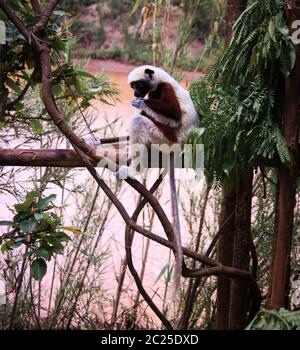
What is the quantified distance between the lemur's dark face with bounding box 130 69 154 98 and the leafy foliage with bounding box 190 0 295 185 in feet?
1.77

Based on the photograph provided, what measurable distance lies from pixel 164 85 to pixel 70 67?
0.50m

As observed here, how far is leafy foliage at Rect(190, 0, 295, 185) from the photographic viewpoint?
184 cm

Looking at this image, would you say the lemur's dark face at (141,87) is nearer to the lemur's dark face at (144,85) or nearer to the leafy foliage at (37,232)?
the lemur's dark face at (144,85)

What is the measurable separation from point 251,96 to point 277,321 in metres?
0.72

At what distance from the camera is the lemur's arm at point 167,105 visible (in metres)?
2.36

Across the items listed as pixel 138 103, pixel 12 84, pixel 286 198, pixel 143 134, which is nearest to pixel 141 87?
pixel 138 103

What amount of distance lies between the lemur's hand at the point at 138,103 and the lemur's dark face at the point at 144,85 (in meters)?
0.17

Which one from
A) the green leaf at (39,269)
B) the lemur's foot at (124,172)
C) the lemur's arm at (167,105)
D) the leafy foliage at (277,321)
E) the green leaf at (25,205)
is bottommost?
the leafy foliage at (277,321)

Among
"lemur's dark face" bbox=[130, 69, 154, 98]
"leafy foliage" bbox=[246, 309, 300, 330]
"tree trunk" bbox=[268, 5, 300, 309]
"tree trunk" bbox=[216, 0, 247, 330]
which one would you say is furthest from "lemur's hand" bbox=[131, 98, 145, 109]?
"leafy foliage" bbox=[246, 309, 300, 330]

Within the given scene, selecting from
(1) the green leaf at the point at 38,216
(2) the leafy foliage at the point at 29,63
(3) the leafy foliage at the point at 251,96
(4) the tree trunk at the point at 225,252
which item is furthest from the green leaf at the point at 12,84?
(4) the tree trunk at the point at 225,252

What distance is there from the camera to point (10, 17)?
1867 mm

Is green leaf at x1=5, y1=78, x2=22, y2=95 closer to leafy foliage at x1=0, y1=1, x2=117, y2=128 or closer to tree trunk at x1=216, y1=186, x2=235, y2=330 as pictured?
leafy foliage at x1=0, y1=1, x2=117, y2=128

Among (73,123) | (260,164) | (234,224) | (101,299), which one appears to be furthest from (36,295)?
(260,164)
